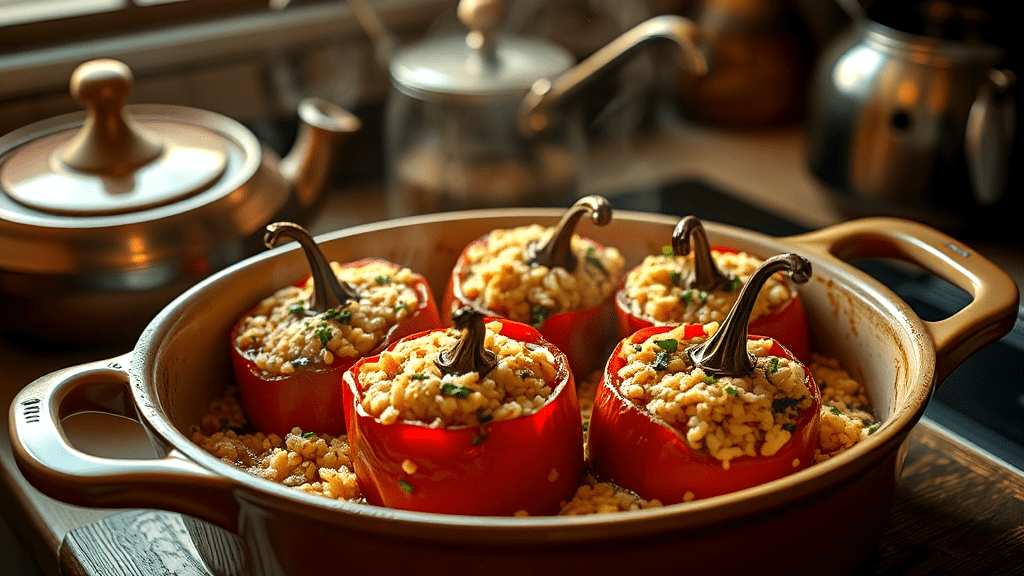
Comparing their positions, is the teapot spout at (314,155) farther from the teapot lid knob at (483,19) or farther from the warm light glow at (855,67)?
the warm light glow at (855,67)

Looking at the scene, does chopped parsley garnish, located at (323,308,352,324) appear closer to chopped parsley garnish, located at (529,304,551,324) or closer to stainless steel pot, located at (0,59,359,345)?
chopped parsley garnish, located at (529,304,551,324)

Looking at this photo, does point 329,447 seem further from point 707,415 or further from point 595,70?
point 595,70

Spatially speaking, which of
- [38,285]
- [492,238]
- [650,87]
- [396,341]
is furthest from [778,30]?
[38,285]

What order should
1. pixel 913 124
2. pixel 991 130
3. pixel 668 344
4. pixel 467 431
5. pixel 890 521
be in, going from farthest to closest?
pixel 913 124, pixel 991 130, pixel 890 521, pixel 668 344, pixel 467 431

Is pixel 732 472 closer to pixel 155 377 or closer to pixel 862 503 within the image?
pixel 862 503

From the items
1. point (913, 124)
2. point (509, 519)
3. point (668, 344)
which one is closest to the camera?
point (509, 519)

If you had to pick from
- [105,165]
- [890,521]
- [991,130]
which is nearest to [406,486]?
[890,521]

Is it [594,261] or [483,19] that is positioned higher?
[483,19]
